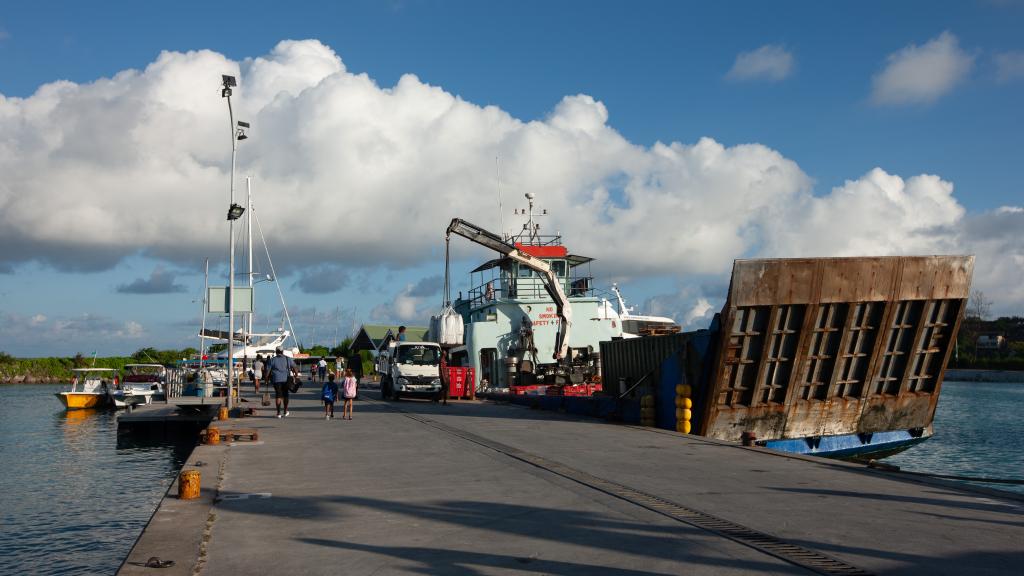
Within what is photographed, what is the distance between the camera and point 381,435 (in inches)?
650

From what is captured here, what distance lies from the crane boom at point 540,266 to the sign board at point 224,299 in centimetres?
1021

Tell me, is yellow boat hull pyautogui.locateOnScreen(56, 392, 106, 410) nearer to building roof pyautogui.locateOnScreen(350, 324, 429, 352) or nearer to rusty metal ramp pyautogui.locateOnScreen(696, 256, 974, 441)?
building roof pyautogui.locateOnScreen(350, 324, 429, 352)

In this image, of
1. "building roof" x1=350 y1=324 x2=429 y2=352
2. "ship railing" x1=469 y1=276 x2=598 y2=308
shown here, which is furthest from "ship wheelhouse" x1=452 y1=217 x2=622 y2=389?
"building roof" x1=350 y1=324 x2=429 y2=352

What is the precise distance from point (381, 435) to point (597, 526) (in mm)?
9921

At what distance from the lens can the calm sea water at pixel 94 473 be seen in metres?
11.8

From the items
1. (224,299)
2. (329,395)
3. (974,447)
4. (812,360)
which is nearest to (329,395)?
(329,395)

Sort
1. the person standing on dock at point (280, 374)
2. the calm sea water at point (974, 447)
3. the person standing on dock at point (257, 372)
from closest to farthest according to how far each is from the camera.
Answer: the person standing on dock at point (280, 374)
the calm sea water at point (974, 447)
the person standing on dock at point (257, 372)

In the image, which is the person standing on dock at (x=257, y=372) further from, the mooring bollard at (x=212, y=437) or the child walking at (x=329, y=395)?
the mooring bollard at (x=212, y=437)

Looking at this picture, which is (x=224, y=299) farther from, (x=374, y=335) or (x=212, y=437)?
(x=374, y=335)

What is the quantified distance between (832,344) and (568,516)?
1143cm

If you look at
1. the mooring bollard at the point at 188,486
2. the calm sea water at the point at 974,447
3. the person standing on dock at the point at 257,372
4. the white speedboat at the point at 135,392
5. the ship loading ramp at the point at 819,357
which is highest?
the ship loading ramp at the point at 819,357

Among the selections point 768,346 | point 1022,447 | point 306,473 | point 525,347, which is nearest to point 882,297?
point 768,346

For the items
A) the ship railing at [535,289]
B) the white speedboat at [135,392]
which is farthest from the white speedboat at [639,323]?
the white speedboat at [135,392]

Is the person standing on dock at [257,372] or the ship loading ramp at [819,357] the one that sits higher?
the ship loading ramp at [819,357]
